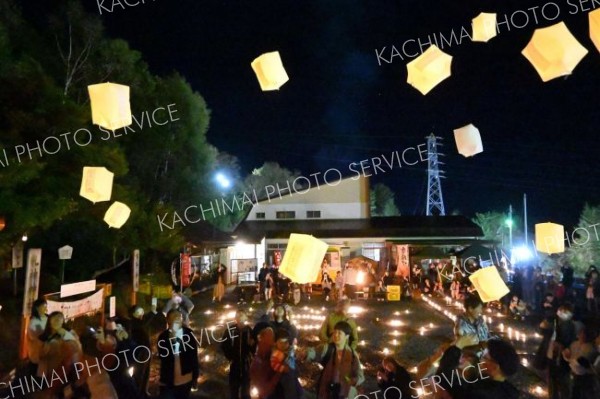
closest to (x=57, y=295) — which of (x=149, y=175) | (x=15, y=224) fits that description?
(x=15, y=224)

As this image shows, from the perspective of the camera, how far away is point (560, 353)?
5703 millimetres

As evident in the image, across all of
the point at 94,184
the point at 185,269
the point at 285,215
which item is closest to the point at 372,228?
the point at 285,215

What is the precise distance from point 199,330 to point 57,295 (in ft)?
14.6

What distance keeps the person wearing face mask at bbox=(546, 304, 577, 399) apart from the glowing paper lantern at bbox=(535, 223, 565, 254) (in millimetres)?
5094

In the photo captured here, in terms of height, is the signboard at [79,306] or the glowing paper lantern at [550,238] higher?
the glowing paper lantern at [550,238]

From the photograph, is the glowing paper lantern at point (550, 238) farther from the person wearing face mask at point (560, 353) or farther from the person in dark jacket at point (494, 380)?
the person in dark jacket at point (494, 380)

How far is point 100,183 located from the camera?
943cm

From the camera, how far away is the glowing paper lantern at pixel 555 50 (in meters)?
4.84

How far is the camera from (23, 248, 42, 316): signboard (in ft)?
26.5

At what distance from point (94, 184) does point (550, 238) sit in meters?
9.12

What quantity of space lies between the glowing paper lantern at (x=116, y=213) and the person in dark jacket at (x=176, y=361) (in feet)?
20.6

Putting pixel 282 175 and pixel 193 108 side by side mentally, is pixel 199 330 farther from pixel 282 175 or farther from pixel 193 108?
pixel 282 175

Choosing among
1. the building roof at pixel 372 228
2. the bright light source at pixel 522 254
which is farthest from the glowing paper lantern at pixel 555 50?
the bright light source at pixel 522 254

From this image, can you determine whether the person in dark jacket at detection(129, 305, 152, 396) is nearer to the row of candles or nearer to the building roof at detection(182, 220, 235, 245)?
the row of candles
